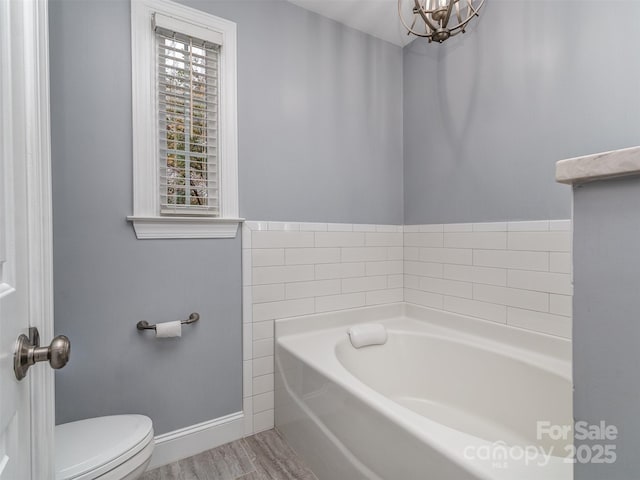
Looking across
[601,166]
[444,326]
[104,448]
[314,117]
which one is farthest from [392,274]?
[601,166]

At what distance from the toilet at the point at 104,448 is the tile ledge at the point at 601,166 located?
154cm

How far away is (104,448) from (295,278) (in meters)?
1.18

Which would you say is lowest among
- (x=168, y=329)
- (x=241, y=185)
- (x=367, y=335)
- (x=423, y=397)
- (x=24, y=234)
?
(x=423, y=397)

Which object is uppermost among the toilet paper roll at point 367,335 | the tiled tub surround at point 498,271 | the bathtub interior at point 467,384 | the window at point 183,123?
the window at point 183,123

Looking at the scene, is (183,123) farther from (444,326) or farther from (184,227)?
(444,326)

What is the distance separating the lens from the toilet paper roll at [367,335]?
6.35 feet

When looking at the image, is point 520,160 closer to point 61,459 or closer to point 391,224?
point 391,224

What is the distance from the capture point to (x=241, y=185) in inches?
72.1

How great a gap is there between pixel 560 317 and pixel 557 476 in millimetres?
974

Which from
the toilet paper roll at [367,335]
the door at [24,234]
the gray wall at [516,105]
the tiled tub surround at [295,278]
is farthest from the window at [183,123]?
the gray wall at [516,105]

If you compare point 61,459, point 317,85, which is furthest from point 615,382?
point 317,85

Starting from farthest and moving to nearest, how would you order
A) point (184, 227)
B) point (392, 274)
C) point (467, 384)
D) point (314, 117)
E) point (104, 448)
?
point (392, 274) → point (314, 117) → point (467, 384) → point (184, 227) → point (104, 448)

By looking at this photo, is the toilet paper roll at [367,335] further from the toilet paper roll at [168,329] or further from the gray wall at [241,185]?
the toilet paper roll at [168,329]

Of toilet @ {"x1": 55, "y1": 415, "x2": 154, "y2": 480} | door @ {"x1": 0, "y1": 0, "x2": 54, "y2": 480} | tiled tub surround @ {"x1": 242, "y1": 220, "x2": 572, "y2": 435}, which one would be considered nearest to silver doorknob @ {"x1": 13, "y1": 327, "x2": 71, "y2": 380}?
door @ {"x1": 0, "y1": 0, "x2": 54, "y2": 480}
